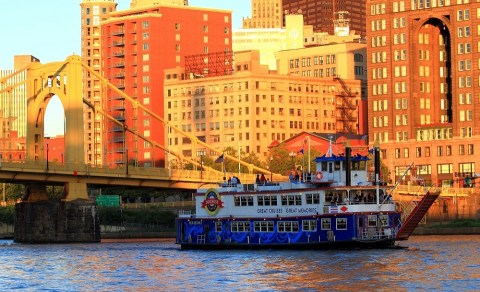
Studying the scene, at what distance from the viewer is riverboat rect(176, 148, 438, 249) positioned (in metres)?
121

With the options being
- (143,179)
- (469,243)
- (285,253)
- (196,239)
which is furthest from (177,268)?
(143,179)

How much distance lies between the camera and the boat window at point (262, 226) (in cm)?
12712

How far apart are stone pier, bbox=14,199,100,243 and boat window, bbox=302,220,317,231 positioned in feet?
173

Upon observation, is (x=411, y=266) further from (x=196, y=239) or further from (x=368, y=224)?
(x=196, y=239)

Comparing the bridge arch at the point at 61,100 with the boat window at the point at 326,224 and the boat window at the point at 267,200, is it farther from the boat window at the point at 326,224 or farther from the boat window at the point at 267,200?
the boat window at the point at 326,224

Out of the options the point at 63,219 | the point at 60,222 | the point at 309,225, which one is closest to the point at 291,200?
the point at 309,225

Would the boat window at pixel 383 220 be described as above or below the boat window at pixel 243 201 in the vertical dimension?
below

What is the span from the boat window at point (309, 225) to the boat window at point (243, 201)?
6505 millimetres

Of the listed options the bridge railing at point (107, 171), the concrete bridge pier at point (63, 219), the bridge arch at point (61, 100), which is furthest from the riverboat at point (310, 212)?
the bridge arch at point (61, 100)

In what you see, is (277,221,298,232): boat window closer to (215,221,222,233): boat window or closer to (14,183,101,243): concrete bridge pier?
(215,221,222,233): boat window

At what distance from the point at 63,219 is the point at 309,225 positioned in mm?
55694

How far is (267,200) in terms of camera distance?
127 m

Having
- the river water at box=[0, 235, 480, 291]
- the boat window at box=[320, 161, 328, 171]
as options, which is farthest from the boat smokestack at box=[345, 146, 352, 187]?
the river water at box=[0, 235, 480, 291]

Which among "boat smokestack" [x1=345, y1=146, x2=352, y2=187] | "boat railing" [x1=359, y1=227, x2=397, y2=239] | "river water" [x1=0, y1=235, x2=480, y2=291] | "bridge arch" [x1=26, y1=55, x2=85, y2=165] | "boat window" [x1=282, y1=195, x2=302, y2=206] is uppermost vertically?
"bridge arch" [x1=26, y1=55, x2=85, y2=165]
